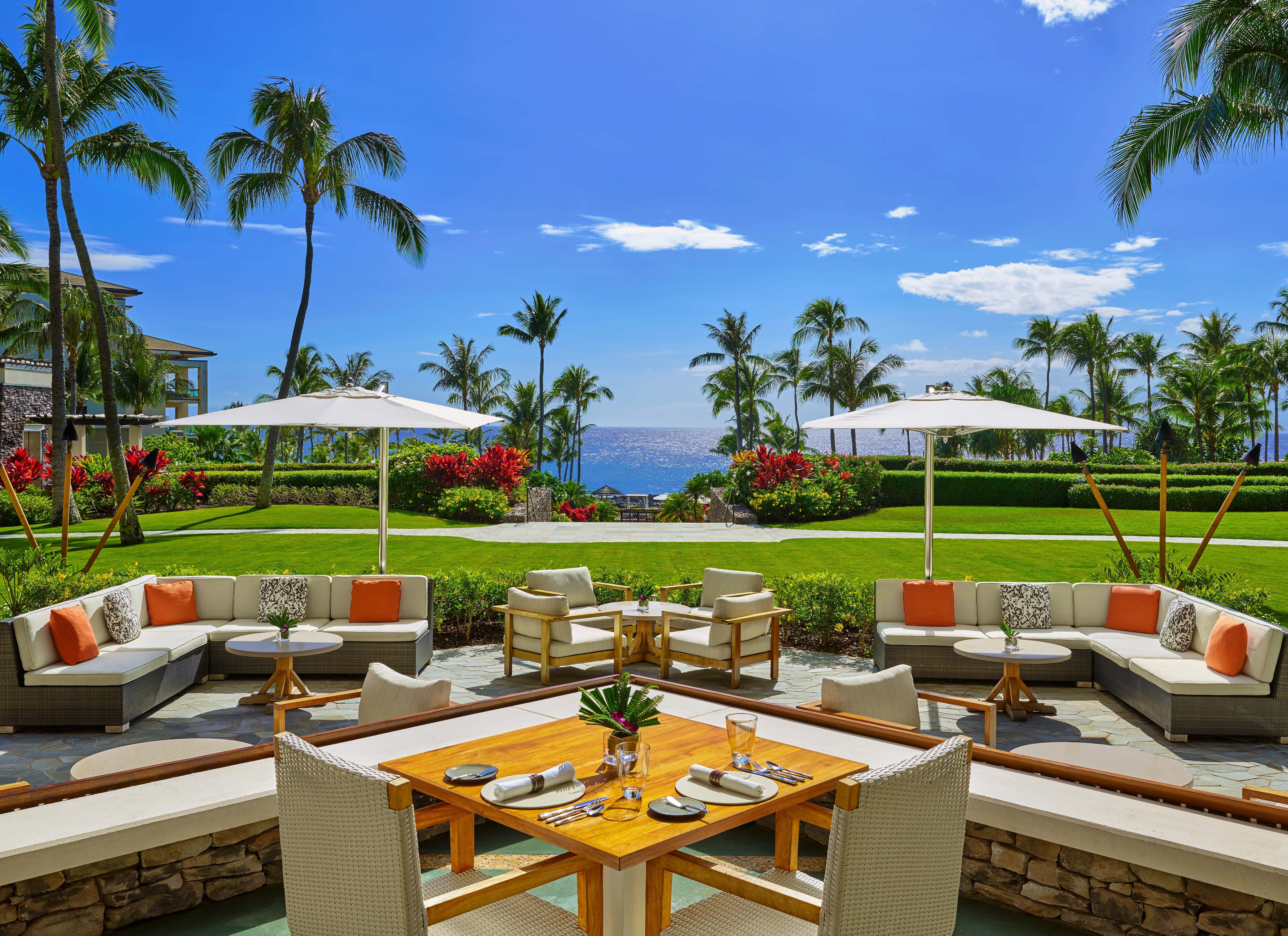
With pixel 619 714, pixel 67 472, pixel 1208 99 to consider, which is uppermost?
pixel 1208 99

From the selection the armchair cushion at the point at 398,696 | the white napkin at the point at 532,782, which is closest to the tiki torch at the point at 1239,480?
the armchair cushion at the point at 398,696

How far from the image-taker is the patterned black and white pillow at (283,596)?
7.37 meters

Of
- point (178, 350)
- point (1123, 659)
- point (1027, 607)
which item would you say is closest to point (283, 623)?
point (1027, 607)

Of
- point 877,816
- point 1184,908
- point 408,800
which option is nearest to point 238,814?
point 408,800

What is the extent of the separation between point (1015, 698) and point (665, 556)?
24.8ft

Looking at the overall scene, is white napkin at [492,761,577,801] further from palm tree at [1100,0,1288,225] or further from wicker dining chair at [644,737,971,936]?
palm tree at [1100,0,1288,225]

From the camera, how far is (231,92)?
17109mm

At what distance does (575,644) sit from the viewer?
23.0 ft

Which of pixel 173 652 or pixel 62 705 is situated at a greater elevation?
pixel 173 652

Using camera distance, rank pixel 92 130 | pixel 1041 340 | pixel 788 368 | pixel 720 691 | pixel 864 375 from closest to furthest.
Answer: pixel 720 691
pixel 92 130
pixel 864 375
pixel 788 368
pixel 1041 340

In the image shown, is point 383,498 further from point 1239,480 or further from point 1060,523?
point 1060,523

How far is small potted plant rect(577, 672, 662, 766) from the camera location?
2.68 metres

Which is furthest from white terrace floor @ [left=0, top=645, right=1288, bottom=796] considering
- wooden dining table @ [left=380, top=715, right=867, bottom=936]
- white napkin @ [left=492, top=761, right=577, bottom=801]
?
white napkin @ [left=492, top=761, right=577, bottom=801]

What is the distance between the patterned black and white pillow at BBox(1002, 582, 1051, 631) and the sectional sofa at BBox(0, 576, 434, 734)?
5103mm
